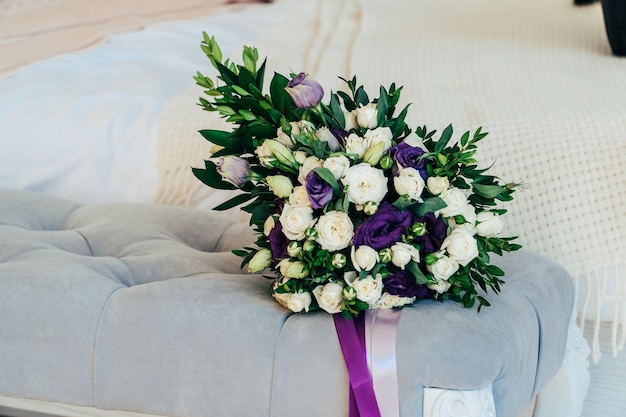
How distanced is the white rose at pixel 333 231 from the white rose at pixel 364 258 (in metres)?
0.02

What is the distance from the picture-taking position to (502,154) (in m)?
1.27

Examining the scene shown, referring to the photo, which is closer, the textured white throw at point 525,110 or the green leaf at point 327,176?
the green leaf at point 327,176

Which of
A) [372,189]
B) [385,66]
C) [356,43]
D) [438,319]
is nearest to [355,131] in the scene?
[372,189]

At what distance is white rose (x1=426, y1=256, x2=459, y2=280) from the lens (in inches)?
34.0

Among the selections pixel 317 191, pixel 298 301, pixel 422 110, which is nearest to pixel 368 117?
pixel 317 191

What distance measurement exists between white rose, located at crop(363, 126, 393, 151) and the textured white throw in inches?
15.3

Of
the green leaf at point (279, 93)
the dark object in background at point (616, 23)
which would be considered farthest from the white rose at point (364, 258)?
the dark object in background at point (616, 23)

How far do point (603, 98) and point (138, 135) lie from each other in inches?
32.4

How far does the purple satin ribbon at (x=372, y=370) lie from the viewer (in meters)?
0.81

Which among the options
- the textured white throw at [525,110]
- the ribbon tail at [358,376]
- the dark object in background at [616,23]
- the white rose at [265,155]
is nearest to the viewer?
the ribbon tail at [358,376]

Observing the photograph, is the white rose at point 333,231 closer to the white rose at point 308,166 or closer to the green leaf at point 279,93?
the white rose at point 308,166

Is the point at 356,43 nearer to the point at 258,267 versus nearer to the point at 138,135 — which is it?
the point at 138,135

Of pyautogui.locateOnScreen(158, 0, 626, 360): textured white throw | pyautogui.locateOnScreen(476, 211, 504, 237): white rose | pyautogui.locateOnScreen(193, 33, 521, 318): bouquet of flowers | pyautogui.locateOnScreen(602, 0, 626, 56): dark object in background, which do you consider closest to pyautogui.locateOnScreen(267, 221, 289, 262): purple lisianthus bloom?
pyautogui.locateOnScreen(193, 33, 521, 318): bouquet of flowers

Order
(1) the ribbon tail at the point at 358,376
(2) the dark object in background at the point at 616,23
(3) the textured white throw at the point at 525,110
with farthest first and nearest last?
(2) the dark object in background at the point at 616,23
(3) the textured white throw at the point at 525,110
(1) the ribbon tail at the point at 358,376
